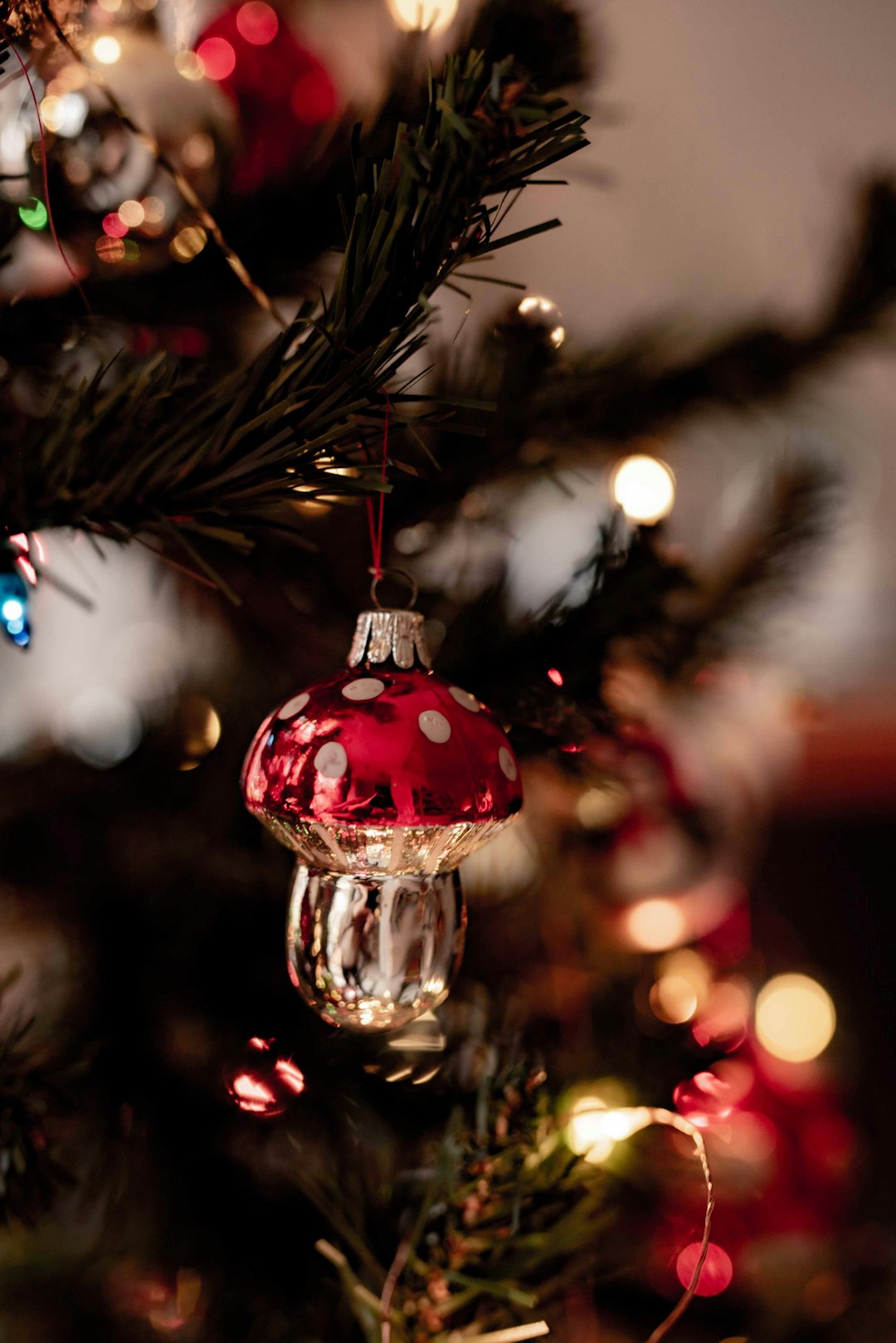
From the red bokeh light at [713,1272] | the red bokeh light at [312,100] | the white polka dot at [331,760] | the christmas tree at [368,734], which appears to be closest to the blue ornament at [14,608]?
the christmas tree at [368,734]

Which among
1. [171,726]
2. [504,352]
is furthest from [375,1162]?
[504,352]

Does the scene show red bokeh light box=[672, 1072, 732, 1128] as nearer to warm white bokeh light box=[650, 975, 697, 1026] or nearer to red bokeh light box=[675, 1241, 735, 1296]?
warm white bokeh light box=[650, 975, 697, 1026]

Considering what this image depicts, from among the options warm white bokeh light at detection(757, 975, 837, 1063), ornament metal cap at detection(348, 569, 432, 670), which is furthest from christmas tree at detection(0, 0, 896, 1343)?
warm white bokeh light at detection(757, 975, 837, 1063)

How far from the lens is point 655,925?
64cm

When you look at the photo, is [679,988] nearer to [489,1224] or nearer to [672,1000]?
[672,1000]

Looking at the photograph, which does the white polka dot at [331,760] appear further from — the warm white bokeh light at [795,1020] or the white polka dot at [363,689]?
the warm white bokeh light at [795,1020]

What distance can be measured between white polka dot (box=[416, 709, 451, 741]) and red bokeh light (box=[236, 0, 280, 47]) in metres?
0.43

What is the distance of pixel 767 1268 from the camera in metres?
0.65

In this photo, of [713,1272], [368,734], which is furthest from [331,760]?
[713,1272]

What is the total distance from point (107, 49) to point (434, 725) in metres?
0.38

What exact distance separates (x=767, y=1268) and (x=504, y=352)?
64 cm

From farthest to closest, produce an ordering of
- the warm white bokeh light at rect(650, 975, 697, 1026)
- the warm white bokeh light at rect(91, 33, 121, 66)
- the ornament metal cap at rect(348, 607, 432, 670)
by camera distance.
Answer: the warm white bokeh light at rect(650, 975, 697, 1026) < the warm white bokeh light at rect(91, 33, 121, 66) < the ornament metal cap at rect(348, 607, 432, 670)

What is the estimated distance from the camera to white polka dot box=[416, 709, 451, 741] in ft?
0.93

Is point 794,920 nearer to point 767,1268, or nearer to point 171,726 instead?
point 767,1268
